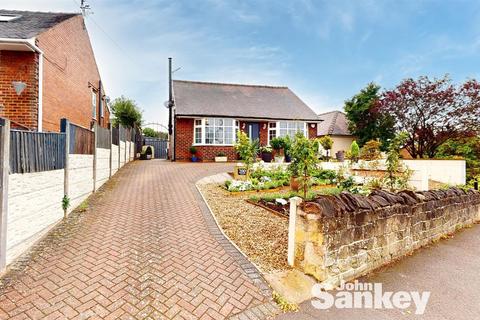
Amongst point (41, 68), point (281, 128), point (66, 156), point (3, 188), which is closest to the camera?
point (3, 188)

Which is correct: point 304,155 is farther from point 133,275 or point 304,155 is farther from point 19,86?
point 19,86

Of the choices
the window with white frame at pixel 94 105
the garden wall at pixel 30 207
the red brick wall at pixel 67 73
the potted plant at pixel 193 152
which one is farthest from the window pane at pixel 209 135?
the garden wall at pixel 30 207

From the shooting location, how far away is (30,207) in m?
4.19

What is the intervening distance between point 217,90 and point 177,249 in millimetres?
18529

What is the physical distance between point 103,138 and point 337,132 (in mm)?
22082

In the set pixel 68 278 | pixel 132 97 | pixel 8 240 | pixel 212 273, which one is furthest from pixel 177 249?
pixel 132 97

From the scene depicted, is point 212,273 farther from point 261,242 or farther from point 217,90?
point 217,90

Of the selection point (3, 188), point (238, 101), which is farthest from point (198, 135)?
point (3, 188)

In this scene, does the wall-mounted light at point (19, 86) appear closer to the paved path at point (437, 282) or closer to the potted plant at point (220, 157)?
the paved path at point (437, 282)

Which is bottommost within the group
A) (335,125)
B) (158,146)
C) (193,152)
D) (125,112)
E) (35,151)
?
(35,151)

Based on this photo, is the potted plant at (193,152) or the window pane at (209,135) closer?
the potted plant at (193,152)

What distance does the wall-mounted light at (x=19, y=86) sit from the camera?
8.08 metres

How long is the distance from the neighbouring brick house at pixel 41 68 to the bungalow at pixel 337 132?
67.9 ft
